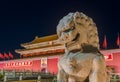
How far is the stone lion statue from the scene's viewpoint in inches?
106

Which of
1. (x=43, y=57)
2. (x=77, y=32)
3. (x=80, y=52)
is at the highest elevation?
(x=43, y=57)

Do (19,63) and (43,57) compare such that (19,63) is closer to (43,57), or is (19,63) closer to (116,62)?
(43,57)

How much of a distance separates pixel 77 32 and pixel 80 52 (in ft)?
0.79

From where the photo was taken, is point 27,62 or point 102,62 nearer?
point 102,62

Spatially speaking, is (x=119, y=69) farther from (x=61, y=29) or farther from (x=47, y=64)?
(x=61, y=29)

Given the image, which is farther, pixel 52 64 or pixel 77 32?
pixel 52 64

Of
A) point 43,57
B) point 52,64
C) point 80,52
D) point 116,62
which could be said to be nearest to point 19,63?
point 43,57

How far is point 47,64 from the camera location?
23.9 m

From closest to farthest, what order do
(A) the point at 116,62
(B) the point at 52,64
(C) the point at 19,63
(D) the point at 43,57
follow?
(A) the point at 116,62, (B) the point at 52,64, (D) the point at 43,57, (C) the point at 19,63

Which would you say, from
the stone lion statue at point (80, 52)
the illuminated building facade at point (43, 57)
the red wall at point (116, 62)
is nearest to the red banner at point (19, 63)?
the illuminated building facade at point (43, 57)

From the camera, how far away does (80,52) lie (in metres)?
2.83

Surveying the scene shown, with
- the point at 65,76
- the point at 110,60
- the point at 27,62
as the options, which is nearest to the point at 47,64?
the point at 27,62

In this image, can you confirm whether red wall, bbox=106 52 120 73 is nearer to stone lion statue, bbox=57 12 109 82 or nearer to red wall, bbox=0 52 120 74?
red wall, bbox=0 52 120 74

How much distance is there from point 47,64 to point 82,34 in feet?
69.9
